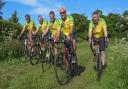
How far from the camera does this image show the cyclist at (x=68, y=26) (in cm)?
1570

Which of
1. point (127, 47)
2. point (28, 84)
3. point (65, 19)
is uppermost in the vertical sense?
point (65, 19)

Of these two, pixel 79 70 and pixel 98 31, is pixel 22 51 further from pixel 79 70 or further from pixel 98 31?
pixel 98 31

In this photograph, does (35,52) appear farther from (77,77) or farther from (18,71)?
(77,77)

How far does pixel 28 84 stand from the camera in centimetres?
1537

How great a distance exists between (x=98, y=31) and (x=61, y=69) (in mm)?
1832

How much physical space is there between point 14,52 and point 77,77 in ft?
24.7

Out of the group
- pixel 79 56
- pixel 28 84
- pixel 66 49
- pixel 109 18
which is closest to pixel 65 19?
pixel 66 49

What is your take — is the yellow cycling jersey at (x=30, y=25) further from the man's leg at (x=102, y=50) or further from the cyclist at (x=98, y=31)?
the man's leg at (x=102, y=50)

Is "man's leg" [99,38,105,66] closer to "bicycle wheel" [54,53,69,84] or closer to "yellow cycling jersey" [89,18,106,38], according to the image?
"yellow cycling jersey" [89,18,106,38]

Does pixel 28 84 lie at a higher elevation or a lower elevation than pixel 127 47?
lower

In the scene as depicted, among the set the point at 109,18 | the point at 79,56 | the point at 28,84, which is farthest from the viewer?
the point at 109,18

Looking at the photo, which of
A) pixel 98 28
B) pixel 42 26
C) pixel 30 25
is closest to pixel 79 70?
pixel 98 28

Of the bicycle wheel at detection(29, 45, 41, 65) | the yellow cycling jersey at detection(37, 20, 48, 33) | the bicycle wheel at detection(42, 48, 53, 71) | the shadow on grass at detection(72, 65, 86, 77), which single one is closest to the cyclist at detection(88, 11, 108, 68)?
the shadow on grass at detection(72, 65, 86, 77)

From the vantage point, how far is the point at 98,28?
15797 mm
